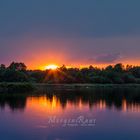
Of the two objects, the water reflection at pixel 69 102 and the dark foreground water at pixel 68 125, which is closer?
the dark foreground water at pixel 68 125

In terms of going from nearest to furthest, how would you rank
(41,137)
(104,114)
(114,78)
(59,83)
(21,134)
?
1. (41,137)
2. (21,134)
3. (104,114)
4. (59,83)
5. (114,78)

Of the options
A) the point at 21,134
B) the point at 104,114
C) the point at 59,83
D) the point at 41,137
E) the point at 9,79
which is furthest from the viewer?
the point at 59,83

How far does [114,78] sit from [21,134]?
263 ft

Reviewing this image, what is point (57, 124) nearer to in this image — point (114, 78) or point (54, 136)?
point (54, 136)

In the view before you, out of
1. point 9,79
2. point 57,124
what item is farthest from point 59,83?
point 57,124

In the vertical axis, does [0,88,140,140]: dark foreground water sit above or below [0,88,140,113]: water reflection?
below

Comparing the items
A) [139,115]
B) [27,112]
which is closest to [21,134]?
[27,112]

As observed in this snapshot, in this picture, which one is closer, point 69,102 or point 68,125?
point 68,125

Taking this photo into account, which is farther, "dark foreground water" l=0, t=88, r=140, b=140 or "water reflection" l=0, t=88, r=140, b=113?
"water reflection" l=0, t=88, r=140, b=113

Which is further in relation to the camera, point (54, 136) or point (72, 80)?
point (72, 80)

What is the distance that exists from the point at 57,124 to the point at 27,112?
8223 mm

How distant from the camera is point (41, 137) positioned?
2180 cm

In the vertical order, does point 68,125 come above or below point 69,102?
below

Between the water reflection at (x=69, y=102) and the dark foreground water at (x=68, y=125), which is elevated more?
the water reflection at (x=69, y=102)
